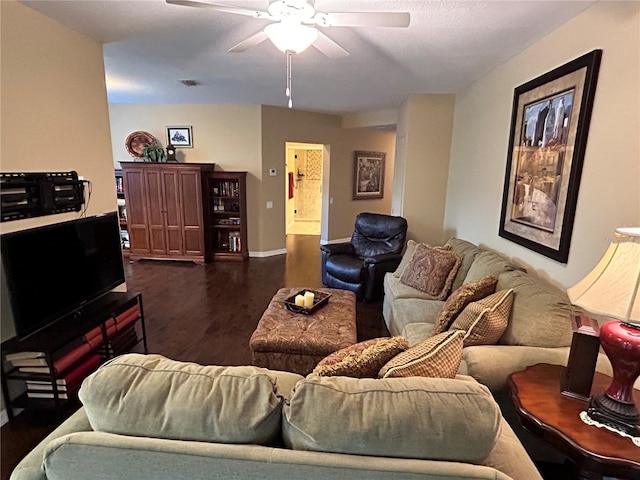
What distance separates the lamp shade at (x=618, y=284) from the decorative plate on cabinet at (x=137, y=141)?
631cm

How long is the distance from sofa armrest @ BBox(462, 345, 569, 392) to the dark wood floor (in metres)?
0.63

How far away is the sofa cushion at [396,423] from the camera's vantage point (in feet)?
3.11

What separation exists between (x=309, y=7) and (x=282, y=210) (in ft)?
15.7

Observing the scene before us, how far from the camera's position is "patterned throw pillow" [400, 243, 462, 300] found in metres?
→ 3.04

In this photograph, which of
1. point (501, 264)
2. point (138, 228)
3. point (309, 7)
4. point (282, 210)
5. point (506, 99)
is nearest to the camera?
point (309, 7)

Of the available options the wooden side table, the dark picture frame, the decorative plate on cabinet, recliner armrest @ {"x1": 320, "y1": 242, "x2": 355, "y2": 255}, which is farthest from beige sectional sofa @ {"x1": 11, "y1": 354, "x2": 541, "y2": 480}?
the decorative plate on cabinet

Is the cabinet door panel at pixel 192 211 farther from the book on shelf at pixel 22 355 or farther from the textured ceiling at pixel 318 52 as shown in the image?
the book on shelf at pixel 22 355

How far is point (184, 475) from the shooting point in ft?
3.09

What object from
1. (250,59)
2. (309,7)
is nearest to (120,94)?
(250,59)

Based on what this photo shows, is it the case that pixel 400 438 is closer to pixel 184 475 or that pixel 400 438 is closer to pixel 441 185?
pixel 184 475

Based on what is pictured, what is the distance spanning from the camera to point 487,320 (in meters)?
1.88

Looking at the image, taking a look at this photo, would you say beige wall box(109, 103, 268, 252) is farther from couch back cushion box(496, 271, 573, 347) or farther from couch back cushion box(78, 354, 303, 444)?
couch back cushion box(78, 354, 303, 444)

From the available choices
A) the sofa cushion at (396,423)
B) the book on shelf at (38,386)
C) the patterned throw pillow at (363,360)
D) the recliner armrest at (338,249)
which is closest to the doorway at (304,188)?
the recliner armrest at (338,249)

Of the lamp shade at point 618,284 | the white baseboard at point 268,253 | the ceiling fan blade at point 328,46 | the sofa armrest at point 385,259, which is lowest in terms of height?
the white baseboard at point 268,253
